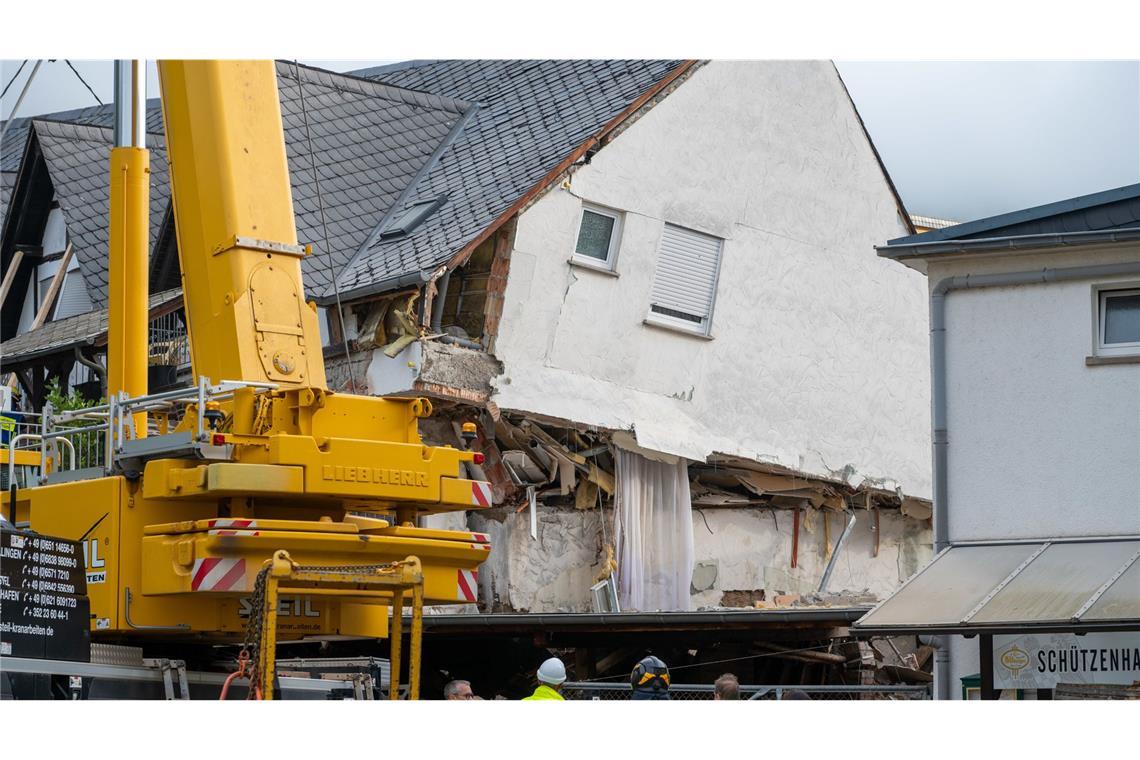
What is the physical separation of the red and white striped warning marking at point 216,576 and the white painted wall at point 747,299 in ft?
37.7

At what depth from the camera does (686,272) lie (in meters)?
26.4

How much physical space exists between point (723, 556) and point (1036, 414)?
34.3 feet

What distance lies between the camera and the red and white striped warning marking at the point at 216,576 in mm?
12828

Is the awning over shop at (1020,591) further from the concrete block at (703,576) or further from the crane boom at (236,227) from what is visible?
the concrete block at (703,576)

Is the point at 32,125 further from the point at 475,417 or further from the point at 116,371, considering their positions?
the point at 116,371

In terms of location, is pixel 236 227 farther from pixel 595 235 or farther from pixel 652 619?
pixel 595 235

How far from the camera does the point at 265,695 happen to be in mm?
11828

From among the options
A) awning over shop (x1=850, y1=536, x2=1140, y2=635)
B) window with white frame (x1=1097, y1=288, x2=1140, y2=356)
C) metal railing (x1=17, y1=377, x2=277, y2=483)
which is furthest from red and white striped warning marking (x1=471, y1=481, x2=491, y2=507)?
window with white frame (x1=1097, y1=288, x2=1140, y2=356)

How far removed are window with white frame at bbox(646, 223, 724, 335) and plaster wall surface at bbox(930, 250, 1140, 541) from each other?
9.02 meters

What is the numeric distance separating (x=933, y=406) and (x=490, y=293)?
8599 mm

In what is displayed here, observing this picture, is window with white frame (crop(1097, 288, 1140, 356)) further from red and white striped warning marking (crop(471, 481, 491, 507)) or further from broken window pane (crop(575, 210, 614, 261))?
broken window pane (crop(575, 210, 614, 261))

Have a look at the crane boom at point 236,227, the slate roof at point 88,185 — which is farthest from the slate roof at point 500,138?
the crane boom at point 236,227

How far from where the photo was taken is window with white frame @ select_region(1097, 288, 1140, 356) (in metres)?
16.6

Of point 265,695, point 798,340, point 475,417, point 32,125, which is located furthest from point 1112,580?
point 32,125
